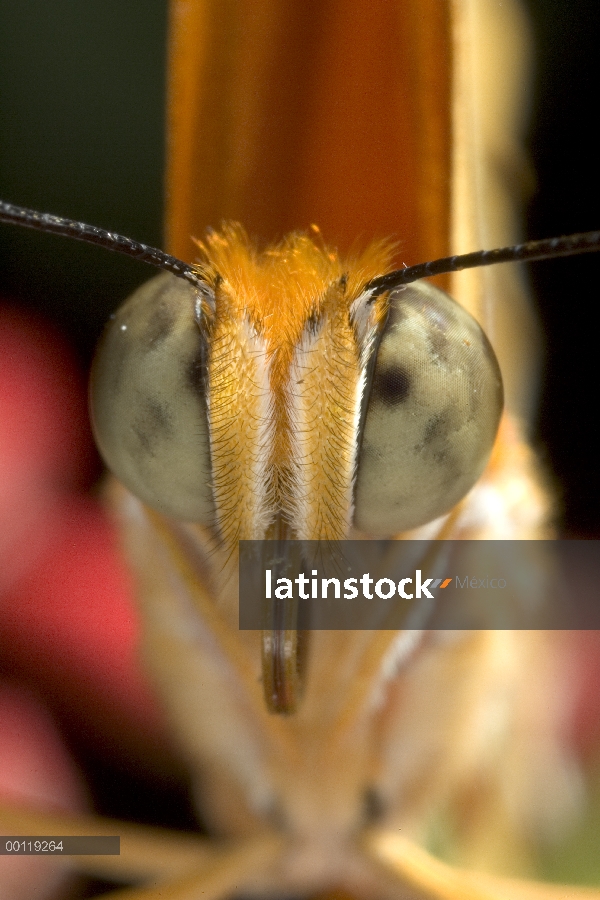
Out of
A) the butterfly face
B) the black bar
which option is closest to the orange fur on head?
the butterfly face

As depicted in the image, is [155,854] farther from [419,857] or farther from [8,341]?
[8,341]

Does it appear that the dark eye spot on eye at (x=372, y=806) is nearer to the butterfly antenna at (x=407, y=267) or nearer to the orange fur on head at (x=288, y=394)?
the orange fur on head at (x=288, y=394)

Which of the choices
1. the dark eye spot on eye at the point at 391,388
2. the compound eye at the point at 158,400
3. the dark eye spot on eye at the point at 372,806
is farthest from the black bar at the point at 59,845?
the dark eye spot on eye at the point at 391,388

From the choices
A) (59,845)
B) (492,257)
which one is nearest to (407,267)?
(492,257)

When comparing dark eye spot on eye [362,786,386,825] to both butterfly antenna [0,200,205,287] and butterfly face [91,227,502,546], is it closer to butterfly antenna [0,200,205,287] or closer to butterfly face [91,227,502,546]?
butterfly face [91,227,502,546]

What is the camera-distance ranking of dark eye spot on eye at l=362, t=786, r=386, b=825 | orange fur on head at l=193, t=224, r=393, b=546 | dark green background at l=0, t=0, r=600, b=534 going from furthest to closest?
dark green background at l=0, t=0, r=600, b=534 → dark eye spot on eye at l=362, t=786, r=386, b=825 → orange fur on head at l=193, t=224, r=393, b=546

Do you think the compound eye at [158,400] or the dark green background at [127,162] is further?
the dark green background at [127,162]
